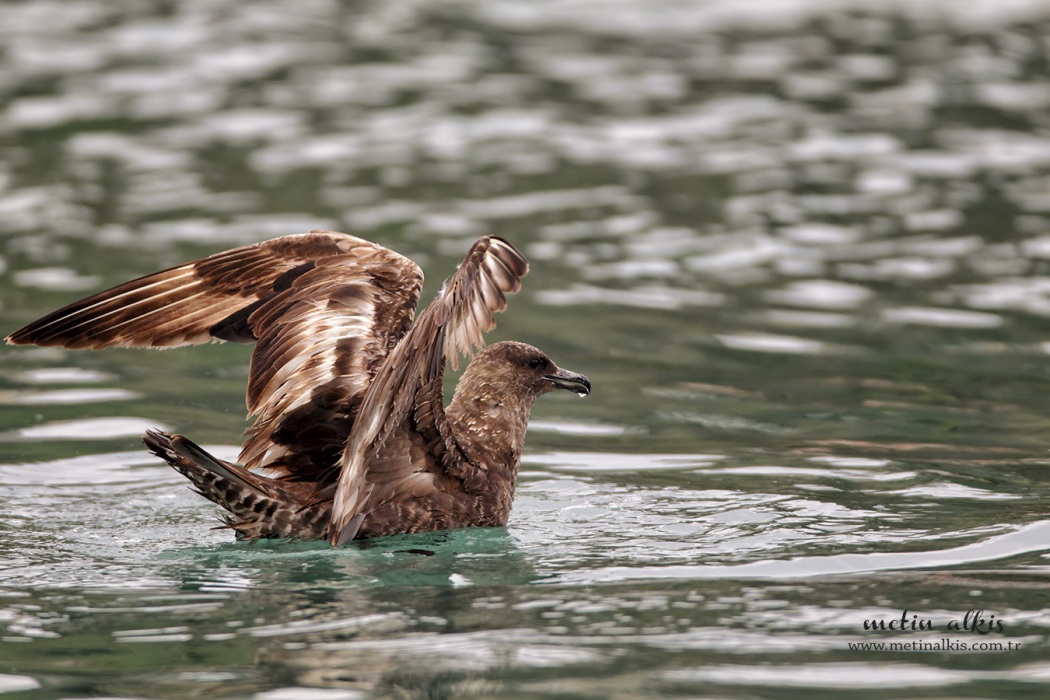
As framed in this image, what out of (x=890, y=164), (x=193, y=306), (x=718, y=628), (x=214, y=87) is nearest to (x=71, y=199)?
(x=214, y=87)

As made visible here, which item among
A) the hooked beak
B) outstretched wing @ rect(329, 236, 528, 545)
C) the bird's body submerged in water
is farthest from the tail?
the hooked beak

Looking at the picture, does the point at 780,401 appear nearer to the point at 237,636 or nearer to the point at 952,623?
the point at 952,623

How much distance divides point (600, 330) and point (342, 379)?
3729mm

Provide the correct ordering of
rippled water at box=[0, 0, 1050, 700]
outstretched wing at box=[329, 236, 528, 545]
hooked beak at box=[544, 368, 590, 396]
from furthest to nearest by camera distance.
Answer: hooked beak at box=[544, 368, 590, 396] < outstretched wing at box=[329, 236, 528, 545] < rippled water at box=[0, 0, 1050, 700]

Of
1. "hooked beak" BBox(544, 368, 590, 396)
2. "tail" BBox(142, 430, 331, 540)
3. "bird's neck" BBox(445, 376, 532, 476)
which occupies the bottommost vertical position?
"tail" BBox(142, 430, 331, 540)

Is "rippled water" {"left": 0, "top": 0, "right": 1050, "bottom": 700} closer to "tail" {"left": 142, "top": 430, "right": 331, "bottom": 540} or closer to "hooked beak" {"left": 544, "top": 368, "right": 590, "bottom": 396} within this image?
"tail" {"left": 142, "top": 430, "right": 331, "bottom": 540}

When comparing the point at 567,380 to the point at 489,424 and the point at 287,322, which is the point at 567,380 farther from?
the point at 287,322

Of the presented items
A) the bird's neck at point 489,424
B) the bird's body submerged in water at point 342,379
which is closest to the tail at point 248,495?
the bird's body submerged in water at point 342,379

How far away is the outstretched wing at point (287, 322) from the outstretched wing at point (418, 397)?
37cm

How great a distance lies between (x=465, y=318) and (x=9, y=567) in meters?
2.18

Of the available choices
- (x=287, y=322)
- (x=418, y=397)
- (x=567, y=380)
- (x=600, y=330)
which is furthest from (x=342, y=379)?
(x=600, y=330)

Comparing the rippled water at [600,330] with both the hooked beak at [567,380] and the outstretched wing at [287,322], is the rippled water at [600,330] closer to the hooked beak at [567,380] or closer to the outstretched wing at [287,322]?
the hooked beak at [567,380]

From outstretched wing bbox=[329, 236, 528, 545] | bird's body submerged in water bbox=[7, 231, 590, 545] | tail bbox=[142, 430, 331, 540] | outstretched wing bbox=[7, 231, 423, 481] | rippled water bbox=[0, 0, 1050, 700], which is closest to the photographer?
rippled water bbox=[0, 0, 1050, 700]

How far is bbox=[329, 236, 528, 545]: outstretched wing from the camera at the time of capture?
20.6 feet
